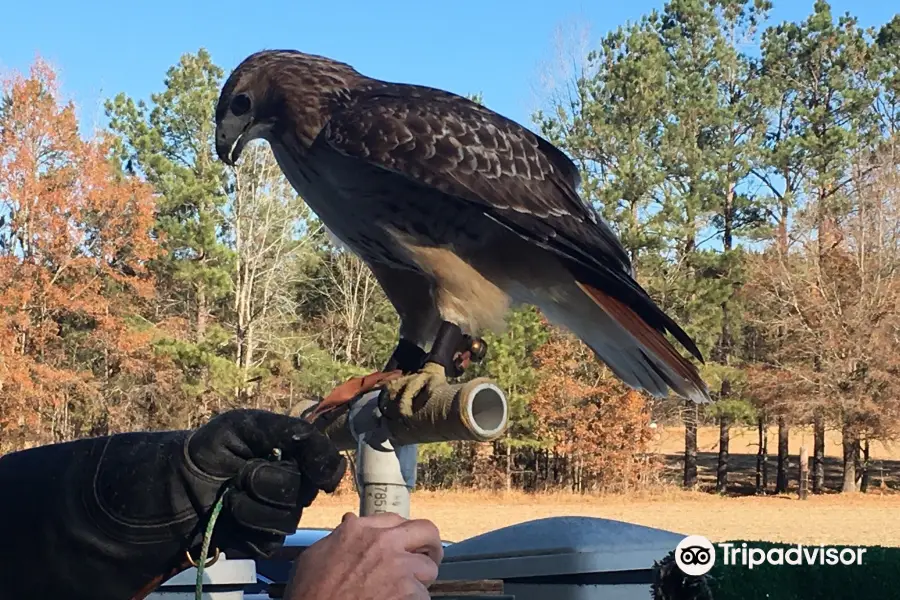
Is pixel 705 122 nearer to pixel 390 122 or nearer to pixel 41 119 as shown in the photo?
pixel 41 119

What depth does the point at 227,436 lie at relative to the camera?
1.04 meters

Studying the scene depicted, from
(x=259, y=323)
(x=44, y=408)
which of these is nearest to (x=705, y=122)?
(x=259, y=323)

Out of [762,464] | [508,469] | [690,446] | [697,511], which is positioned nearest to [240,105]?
[697,511]

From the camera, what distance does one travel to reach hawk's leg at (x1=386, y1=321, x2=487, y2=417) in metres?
1.80

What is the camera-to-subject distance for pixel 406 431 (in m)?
1.72

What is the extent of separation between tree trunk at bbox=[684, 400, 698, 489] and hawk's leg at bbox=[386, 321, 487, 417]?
26.0 meters

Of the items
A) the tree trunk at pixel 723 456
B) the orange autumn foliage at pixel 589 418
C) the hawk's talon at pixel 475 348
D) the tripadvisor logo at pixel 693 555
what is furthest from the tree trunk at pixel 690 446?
the hawk's talon at pixel 475 348

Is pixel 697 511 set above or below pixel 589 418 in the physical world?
below

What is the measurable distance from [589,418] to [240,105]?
21755 millimetres

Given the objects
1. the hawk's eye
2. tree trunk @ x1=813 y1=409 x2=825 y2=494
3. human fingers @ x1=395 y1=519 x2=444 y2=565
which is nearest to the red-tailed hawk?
the hawk's eye

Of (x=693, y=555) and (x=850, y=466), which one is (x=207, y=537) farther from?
(x=850, y=466)

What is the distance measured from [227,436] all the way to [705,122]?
2755 centimetres

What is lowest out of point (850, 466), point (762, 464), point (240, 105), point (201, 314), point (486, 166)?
point (762, 464)

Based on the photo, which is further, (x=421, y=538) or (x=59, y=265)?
(x=59, y=265)
